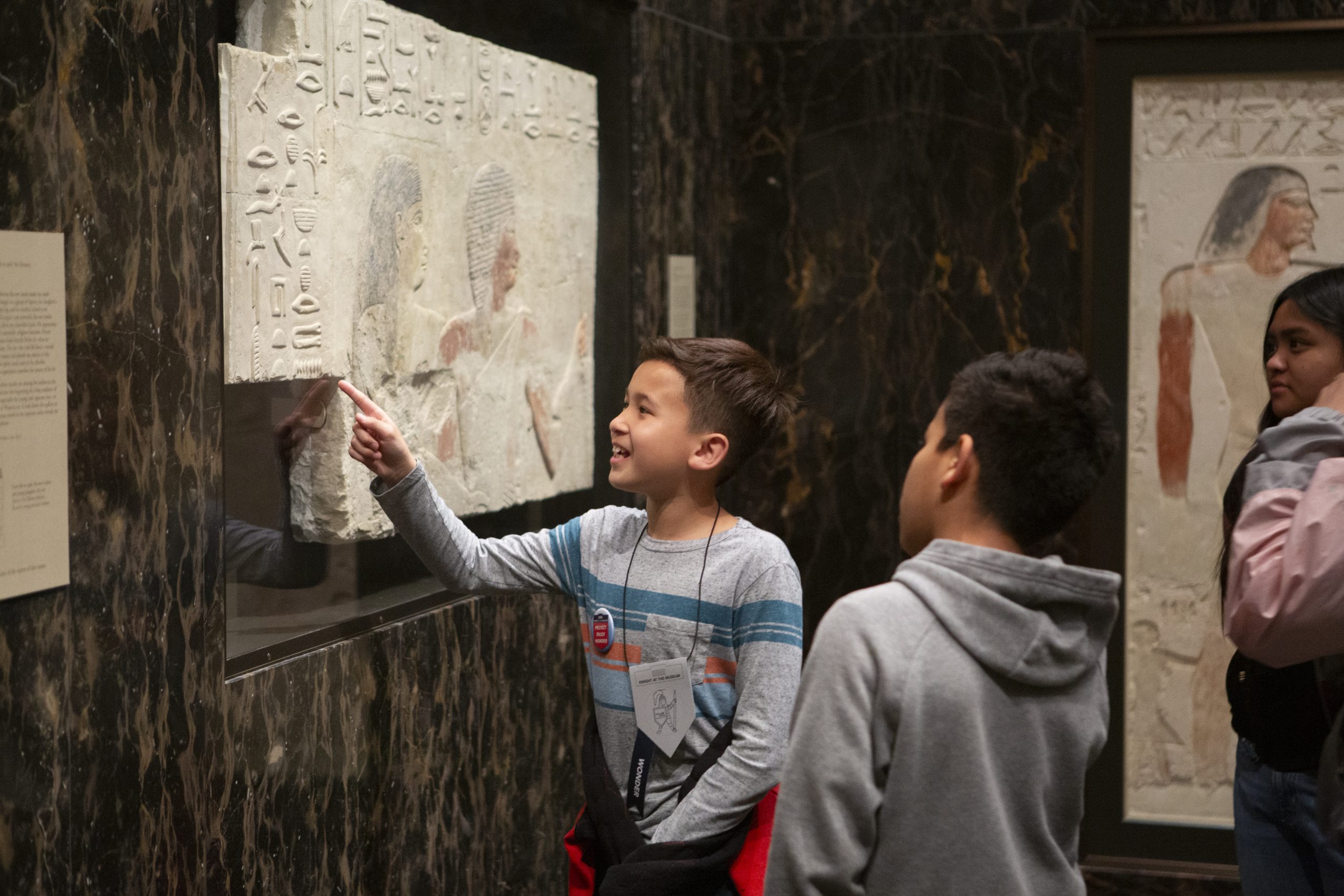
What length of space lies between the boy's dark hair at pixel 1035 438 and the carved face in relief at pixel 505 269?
202 centimetres

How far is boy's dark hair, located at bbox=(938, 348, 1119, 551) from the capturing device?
1724 millimetres

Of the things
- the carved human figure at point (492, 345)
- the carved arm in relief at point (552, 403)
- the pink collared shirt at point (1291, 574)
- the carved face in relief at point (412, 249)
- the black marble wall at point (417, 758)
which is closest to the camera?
the pink collared shirt at point (1291, 574)

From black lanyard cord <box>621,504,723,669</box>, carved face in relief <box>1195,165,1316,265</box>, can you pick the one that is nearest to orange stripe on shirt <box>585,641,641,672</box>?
black lanyard cord <box>621,504,723,669</box>

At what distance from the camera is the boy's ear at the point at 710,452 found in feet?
7.89

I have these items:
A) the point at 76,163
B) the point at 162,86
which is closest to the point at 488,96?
the point at 162,86

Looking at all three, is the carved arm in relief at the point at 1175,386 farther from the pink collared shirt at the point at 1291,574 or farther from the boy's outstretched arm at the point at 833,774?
the boy's outstretched arm at the point at 833,774

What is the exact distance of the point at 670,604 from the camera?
2312 mm

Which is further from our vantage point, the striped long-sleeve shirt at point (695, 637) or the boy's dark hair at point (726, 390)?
the boy's dark hair at point (726, 390)

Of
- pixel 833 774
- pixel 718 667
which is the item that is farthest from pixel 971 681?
pixel 718 667

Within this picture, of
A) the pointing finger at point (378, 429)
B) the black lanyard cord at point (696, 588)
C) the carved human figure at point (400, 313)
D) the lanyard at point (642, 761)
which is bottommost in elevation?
the lanyard at point (642, 761)

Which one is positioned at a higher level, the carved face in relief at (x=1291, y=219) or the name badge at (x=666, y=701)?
the carved face in relief at (x=1291, y=219)

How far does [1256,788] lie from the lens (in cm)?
245

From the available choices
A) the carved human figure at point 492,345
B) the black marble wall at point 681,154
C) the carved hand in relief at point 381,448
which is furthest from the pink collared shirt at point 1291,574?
the black marble wall at point 681,154

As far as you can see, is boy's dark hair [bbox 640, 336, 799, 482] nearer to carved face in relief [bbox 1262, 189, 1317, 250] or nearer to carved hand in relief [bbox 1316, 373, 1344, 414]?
carved hand in relief [bbox 1316, 373, 1344, 414]
